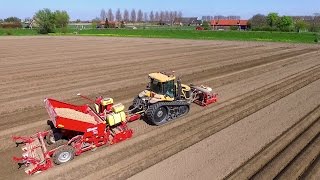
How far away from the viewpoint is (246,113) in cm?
1330

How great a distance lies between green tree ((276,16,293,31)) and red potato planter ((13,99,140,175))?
77.1m

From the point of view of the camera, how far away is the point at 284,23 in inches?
3388

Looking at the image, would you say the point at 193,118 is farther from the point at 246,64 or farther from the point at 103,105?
the point at 246,64

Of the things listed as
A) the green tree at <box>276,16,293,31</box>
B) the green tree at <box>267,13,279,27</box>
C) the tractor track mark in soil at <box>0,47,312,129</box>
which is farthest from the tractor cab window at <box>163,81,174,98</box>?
the green tree at <box>267,13,279,27</box>

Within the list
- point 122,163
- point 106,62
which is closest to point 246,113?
point 122,163

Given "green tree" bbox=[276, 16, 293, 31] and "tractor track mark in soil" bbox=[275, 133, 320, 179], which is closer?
"tractor track mark in soil" bbox=[275, 133, 320, 179]

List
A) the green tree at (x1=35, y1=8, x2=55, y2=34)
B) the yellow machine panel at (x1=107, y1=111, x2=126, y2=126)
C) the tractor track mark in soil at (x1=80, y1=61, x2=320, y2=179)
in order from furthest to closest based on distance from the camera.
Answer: the green tree at (x1=35, y1=8, x2=55, y2=34), the yellow machine panel at (x1=107, y1=111, x2=126, y2=126), the tractor track mark in soil at (x1=80, y1=61, x2=320, y2=179)

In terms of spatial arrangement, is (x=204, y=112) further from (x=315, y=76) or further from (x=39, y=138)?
(x=315, y=76)

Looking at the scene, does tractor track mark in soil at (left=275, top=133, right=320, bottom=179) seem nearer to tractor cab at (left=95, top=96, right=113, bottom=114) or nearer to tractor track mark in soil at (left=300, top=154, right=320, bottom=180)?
tractor track mark in soil at (left=300, top=154, right=320, bottom=180)

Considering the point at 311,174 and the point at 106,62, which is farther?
the point at 106,62

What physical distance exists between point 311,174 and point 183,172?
3.16 meters

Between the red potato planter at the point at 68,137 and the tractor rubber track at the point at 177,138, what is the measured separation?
0.66 metres

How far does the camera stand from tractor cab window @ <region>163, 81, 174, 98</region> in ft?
40.6

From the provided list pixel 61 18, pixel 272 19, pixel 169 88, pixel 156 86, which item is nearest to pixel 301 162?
pixel 169 88
